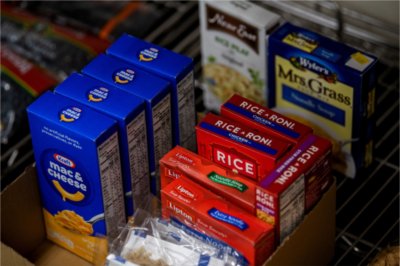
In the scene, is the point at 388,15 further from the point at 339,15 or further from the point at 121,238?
the point at 121,238

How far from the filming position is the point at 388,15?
2070 millimetres

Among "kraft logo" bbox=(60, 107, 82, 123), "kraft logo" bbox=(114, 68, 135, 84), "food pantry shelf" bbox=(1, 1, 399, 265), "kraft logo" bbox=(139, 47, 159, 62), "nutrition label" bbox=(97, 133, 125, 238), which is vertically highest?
"kraft logo" bbox=(139, 47, 159, 62)

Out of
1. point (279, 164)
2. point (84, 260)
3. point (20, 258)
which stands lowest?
point (84, 260)

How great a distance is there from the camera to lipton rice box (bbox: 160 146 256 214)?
1647 millimetres

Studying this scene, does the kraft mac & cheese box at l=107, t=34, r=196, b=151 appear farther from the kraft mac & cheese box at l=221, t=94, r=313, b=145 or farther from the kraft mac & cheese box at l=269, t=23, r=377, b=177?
the kraft mac & cheese box at l=269, t=23, r=377, b=177

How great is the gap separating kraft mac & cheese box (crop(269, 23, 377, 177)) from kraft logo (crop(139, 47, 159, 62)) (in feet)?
0.91

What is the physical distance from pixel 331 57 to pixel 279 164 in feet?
1.23

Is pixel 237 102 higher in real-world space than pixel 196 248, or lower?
higher

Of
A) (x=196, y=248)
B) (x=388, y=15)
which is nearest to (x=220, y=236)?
(x=196, y=248)

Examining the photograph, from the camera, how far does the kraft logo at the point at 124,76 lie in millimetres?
1795

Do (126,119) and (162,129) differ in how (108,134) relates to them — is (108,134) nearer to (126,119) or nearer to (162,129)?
(126,119)

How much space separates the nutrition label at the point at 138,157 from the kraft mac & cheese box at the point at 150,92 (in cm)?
2

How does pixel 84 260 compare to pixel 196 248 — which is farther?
pixel 84 260

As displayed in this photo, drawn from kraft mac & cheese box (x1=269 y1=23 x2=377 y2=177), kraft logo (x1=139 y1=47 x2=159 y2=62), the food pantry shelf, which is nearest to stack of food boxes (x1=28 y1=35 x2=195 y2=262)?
kraft logo (x1=139 y1=47 x2=159 y2=62)
